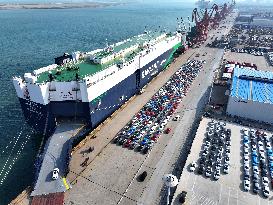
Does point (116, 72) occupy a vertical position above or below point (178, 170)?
above

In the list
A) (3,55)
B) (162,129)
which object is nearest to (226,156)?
(162,129)

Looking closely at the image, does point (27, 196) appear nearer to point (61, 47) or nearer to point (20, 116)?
point (20, 116)

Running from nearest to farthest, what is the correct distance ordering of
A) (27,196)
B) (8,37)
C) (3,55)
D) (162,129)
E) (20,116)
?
(27,196)
(162,129)
(20,116)
(3,55)
(8,37)

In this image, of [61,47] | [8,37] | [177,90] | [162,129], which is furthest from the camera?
[8,37]

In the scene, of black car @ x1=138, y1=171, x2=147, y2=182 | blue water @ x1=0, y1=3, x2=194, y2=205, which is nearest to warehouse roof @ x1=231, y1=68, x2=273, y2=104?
black car @ x1=138, y1=171, x2=147, y2=182

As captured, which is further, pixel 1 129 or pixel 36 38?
pixel 36 38

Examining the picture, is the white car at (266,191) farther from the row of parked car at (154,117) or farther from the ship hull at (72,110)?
the ship hull at (72,110)

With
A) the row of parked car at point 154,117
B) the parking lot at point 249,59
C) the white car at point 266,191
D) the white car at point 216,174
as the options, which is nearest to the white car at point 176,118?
the row of parked car at point 154,117
